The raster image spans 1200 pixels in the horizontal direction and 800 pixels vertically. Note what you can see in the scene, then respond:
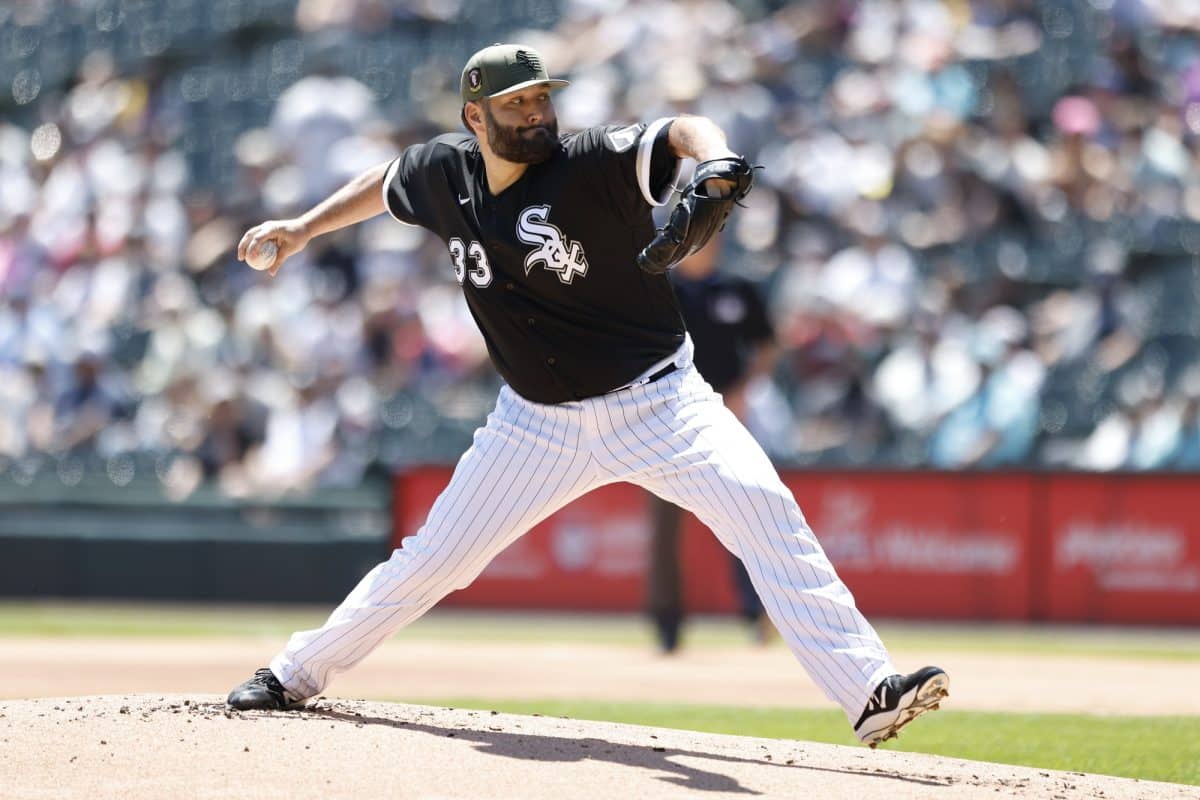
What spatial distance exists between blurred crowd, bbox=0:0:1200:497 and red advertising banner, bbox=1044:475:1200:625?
0.39 m

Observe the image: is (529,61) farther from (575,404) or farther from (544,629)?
(544,629)

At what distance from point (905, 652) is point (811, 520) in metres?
2.13

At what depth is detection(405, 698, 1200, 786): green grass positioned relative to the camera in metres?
6.14

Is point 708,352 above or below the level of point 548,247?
above

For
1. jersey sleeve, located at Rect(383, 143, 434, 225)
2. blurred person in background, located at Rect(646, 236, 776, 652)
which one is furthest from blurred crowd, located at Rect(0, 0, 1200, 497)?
jersey sleeve, located at Rect(383, 143, 434, 225)

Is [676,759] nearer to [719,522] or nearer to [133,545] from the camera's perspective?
[719,522]

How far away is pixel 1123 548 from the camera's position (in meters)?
11.5

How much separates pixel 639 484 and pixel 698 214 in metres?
1.06

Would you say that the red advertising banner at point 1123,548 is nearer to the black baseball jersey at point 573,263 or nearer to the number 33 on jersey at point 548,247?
the black baseball jersey at point 573,263

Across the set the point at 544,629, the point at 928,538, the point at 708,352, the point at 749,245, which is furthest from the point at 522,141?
the point at 749,245

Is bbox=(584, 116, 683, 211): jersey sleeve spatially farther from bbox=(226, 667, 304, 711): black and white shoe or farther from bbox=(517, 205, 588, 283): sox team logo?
bbox=(226, 667, 304, 711): black and white shoe

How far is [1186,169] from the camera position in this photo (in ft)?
43.8

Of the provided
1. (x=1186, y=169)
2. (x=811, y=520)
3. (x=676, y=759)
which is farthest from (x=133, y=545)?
(x=676, y=759)

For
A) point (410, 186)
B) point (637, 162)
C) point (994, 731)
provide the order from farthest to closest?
point (994, 731)
point (410, 186)
point (637, 162)
